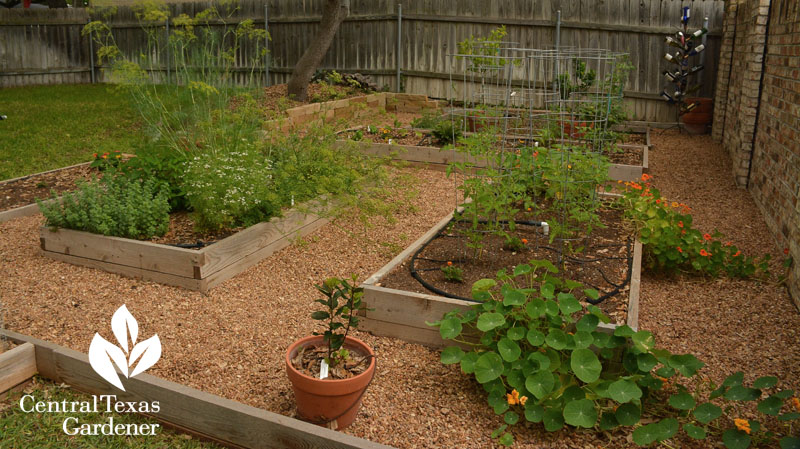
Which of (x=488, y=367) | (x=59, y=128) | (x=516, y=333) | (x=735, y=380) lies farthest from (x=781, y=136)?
(x=59, y=128)

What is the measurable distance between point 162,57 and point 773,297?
43.7 feet

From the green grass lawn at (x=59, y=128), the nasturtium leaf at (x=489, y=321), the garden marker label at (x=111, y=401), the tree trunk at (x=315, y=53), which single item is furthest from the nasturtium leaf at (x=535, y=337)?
the tree trunk at (x=315, y=53)

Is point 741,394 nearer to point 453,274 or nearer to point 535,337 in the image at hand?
point 535,337

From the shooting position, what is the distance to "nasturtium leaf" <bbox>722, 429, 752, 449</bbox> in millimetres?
2500

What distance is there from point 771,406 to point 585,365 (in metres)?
0.73

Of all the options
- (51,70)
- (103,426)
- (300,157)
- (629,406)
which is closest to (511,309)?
(629,406)

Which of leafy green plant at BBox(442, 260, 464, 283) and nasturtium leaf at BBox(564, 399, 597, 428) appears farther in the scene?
leafy green plant at BBox(442, 260, 464, 283)

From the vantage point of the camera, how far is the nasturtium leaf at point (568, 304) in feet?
9.88

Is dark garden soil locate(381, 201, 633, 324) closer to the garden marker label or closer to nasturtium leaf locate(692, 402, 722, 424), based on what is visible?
nasturtium leaf locate(692, 402, 722, 424)

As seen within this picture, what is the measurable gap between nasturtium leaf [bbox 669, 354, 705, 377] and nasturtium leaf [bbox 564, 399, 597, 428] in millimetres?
443

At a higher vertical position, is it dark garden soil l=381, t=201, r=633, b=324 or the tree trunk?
the tree trunk

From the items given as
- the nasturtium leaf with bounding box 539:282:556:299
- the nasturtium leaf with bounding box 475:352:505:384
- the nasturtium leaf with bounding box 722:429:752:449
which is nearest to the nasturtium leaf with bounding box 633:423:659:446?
the nasturtium leaf with bounding box 722:429:752:449

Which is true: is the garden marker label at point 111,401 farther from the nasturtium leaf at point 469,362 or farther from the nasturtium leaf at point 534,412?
the nasturtium leaf at point 534,412

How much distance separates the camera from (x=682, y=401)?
2.75 metres
